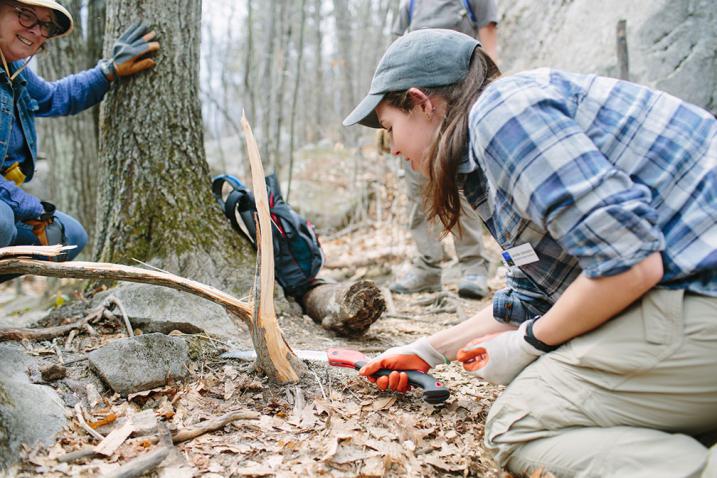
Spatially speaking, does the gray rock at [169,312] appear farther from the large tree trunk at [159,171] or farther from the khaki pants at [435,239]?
the khaki pants at [435,239]

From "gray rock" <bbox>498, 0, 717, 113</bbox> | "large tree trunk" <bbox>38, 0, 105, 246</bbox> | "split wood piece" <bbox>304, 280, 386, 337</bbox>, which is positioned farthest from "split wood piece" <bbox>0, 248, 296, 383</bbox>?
"gray rock" <bbox>498, 0, 717, 113</bbox>

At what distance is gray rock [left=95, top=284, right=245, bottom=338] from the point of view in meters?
2.70

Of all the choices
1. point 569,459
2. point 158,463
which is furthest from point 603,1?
point 158,463

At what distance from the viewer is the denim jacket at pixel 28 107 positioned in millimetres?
2758

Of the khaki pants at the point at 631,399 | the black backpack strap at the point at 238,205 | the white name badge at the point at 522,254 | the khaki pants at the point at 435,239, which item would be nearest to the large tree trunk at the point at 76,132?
the black backpack strap at the point at 238,205

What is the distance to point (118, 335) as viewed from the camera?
266 cm

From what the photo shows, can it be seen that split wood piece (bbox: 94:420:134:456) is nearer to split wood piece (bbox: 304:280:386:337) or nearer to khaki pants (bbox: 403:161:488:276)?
split wood piece (bbox: 304:280:386:337)

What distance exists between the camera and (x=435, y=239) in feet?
14.8

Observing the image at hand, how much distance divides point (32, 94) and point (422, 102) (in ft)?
8.14

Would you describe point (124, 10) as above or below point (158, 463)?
above

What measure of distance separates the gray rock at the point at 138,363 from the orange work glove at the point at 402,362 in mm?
828

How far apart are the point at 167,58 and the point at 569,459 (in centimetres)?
307

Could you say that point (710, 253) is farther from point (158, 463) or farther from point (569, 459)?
point (158, 463)

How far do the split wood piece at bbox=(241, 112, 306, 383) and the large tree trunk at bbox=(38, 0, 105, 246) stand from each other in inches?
115
